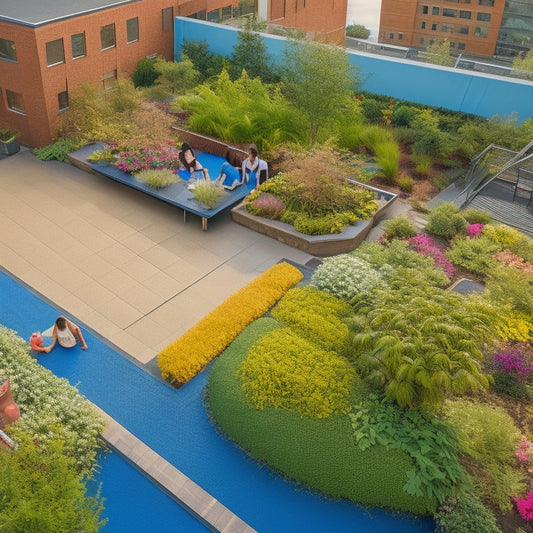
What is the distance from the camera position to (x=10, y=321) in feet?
39.0

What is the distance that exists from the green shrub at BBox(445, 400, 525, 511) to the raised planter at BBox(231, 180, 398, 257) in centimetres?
582

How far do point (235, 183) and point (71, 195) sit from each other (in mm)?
4918

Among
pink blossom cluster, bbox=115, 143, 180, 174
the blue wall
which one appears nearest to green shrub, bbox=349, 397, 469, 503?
pink blossom cluster, bbox=115, 143, 180, 174

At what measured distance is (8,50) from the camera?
18.2 m

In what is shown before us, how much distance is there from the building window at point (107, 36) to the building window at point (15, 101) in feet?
12.1

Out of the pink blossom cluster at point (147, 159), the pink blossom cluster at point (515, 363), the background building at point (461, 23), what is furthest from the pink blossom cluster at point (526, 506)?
the background building at point (461, 23)

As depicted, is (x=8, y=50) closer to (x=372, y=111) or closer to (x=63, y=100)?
(x=63, y=100)

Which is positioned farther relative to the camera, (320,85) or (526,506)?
(320,85)

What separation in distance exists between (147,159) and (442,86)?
11037mm

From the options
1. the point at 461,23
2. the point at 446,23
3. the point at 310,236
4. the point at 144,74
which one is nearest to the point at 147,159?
the point at 310,236

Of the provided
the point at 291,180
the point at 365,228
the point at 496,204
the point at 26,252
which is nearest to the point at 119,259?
the point at 26,252

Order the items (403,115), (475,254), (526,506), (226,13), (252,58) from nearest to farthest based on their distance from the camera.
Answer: (526,506)
(475,254)
(403,115)
(252,58)
(226,13)

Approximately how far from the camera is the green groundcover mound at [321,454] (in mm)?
8672

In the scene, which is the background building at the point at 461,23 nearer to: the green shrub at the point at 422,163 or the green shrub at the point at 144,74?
the green shrub at the point at 144,74
